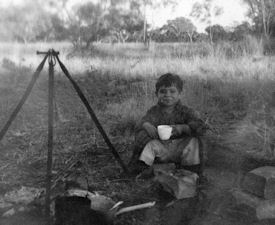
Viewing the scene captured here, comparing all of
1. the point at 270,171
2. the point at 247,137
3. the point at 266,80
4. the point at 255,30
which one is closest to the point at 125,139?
the point at 247,137

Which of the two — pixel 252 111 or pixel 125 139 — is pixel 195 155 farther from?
pixel 252 111

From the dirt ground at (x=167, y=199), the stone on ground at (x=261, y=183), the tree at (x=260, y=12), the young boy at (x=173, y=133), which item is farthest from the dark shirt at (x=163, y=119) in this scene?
the tree at (x=260, y=12)

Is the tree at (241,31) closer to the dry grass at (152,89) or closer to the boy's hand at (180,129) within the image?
the dry grass at (152,89)

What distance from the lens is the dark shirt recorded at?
11.1 feet

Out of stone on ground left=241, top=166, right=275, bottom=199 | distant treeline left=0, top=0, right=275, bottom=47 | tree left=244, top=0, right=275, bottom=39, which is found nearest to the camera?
stone on ground left=241, top=166, right=275, bottom=199

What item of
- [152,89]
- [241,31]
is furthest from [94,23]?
[152,89]

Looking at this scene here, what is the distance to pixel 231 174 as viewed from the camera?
3.55m

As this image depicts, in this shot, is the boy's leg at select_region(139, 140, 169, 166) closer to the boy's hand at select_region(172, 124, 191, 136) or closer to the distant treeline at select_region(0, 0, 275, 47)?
the boy's hand at select_region(172, 124, 191, 136)

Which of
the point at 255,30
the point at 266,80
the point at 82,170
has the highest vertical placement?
the point at 255,30

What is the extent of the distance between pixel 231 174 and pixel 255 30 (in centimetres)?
1255

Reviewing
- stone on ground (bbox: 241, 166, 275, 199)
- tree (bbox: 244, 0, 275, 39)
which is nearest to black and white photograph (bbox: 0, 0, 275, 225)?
stone on ground (bbox: 241, 166, 275, 199)

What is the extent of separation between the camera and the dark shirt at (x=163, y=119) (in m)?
3.38

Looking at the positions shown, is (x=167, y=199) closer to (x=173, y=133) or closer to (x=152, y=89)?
(x=173, y=133)

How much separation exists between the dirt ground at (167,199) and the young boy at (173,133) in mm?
235
